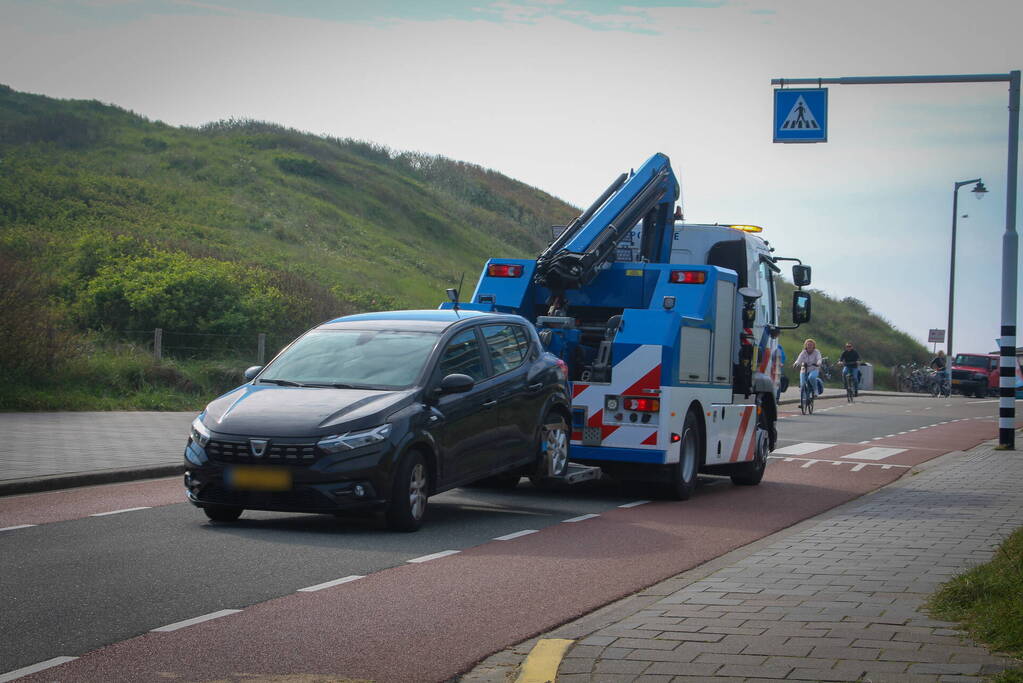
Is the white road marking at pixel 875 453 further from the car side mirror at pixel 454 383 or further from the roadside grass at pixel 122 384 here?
the roadside grass at pixel 122 384

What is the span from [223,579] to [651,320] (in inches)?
243

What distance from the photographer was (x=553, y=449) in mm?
12148

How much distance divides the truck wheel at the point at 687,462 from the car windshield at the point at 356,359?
3.36m

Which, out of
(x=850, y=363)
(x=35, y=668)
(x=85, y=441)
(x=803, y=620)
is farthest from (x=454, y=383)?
(x=850, y=363)

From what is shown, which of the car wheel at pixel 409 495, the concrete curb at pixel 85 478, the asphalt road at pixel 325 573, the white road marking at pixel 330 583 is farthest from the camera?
the concrete curb at pixel 85 478

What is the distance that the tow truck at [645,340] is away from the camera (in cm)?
1259

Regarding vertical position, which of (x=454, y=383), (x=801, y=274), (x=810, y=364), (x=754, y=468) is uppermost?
(x=801, y=274)

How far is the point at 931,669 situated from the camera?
538 centimetres

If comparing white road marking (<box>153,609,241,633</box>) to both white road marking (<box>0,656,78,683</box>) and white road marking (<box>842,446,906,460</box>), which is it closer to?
white road marking (<box>0,656,78,683</box>)

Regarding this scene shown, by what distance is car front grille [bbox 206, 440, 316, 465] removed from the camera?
9.41 metres

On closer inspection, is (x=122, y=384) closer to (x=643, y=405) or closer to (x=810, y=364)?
(x=643, y=405)

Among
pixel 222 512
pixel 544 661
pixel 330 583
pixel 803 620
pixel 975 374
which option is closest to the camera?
pixel 544 661

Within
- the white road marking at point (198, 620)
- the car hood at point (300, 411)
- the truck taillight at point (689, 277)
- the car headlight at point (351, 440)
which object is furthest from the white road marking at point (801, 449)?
the white road marking at point (198, 620)

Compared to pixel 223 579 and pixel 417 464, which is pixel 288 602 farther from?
pixel 417 464
